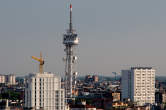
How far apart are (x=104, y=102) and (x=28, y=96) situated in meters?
63.2

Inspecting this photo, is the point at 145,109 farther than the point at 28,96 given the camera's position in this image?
Yes

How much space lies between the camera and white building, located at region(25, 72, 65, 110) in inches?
5153

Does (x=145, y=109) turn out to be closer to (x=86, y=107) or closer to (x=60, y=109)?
(x=86, y=107)

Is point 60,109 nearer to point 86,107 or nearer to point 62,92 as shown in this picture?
point 62,92

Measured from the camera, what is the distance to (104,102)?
191500 mm

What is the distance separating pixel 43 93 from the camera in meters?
132

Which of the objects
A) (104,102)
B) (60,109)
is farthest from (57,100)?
(104,102)

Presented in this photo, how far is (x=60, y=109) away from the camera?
134m

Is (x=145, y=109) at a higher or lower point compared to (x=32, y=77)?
lower

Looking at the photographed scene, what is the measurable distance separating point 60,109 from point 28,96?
8476 millimetres

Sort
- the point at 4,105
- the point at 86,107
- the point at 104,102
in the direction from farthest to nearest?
the point at 104,102 → the point at 86,107 → the point at 4,105

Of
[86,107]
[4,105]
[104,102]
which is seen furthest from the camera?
[104,102]

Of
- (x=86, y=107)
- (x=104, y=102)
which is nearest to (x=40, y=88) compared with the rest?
(x=86, y=107)

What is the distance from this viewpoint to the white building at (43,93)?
131 metres
